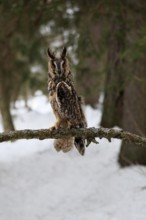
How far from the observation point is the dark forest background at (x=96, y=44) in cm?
798

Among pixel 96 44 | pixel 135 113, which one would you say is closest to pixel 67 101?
pixel 135 113

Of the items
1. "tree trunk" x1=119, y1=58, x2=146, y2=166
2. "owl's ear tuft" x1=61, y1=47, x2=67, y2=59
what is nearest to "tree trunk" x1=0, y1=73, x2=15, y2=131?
"tree trunk" x1=119, y1=58, x2=146, y2=166

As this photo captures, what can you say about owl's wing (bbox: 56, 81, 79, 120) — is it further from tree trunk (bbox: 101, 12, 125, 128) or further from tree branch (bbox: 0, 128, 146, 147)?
tree trunk (bbox: 101, 12, 125, 128)

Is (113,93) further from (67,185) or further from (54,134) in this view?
(54,134)

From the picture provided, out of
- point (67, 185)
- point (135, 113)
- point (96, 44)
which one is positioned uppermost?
point (96, 44)

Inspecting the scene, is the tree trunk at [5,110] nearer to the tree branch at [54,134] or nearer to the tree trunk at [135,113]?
the tree trunk at [135,113]

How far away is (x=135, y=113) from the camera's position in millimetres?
8492

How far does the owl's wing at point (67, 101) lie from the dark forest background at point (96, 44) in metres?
2.57

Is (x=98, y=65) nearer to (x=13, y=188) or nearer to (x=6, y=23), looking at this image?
(x=6, y=23)

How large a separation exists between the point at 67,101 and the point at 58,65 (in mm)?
391

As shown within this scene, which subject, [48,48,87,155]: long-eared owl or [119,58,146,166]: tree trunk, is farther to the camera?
[119,58,146,166]: tree trunk

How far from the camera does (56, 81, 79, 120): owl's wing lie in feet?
12.6

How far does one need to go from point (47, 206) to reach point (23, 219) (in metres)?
0.64

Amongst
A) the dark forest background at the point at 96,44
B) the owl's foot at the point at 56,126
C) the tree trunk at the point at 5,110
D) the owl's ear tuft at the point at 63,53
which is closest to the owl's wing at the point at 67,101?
the owl's foot at the point at 56,126
